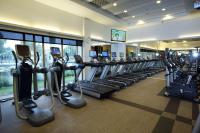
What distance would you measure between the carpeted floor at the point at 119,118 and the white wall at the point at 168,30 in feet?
19.5

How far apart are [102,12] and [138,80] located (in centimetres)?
410

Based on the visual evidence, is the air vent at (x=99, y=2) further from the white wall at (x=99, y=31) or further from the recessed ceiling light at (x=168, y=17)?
the recessed ceiling light at (x=168, y=17)

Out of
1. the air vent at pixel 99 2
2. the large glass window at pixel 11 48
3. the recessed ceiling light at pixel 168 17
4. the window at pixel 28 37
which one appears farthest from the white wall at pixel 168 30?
the window at pixel 28 37

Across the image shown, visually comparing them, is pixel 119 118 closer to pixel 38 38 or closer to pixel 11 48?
pixel 38 38

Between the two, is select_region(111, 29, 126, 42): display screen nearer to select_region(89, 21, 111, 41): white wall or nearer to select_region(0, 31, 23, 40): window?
select_region(89, 21, 111, 41): white wall

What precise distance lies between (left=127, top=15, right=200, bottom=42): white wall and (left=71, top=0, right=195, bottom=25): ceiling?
0.57 m

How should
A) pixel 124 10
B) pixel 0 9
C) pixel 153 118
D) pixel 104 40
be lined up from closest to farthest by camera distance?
pixel 153 118 → pixel 0 9 → pixel 124 10 → pixel 104 40

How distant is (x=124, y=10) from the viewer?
6.90m

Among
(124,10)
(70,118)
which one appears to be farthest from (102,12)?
(70,118)

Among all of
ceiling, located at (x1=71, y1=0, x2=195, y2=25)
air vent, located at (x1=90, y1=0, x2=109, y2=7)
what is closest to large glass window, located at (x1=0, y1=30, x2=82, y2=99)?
ceiling, located at (x1=71, y1=0, x2=195, y2=25)

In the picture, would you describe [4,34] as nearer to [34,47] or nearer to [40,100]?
[34,47]

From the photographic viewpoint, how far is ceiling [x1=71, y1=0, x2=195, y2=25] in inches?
233

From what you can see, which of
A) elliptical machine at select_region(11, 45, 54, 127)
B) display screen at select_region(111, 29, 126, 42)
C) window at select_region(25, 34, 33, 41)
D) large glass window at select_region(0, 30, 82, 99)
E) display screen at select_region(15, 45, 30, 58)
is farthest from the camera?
display screen at select_region(111, 29, 126, 42)

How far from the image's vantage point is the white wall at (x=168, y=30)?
25.7 ft
